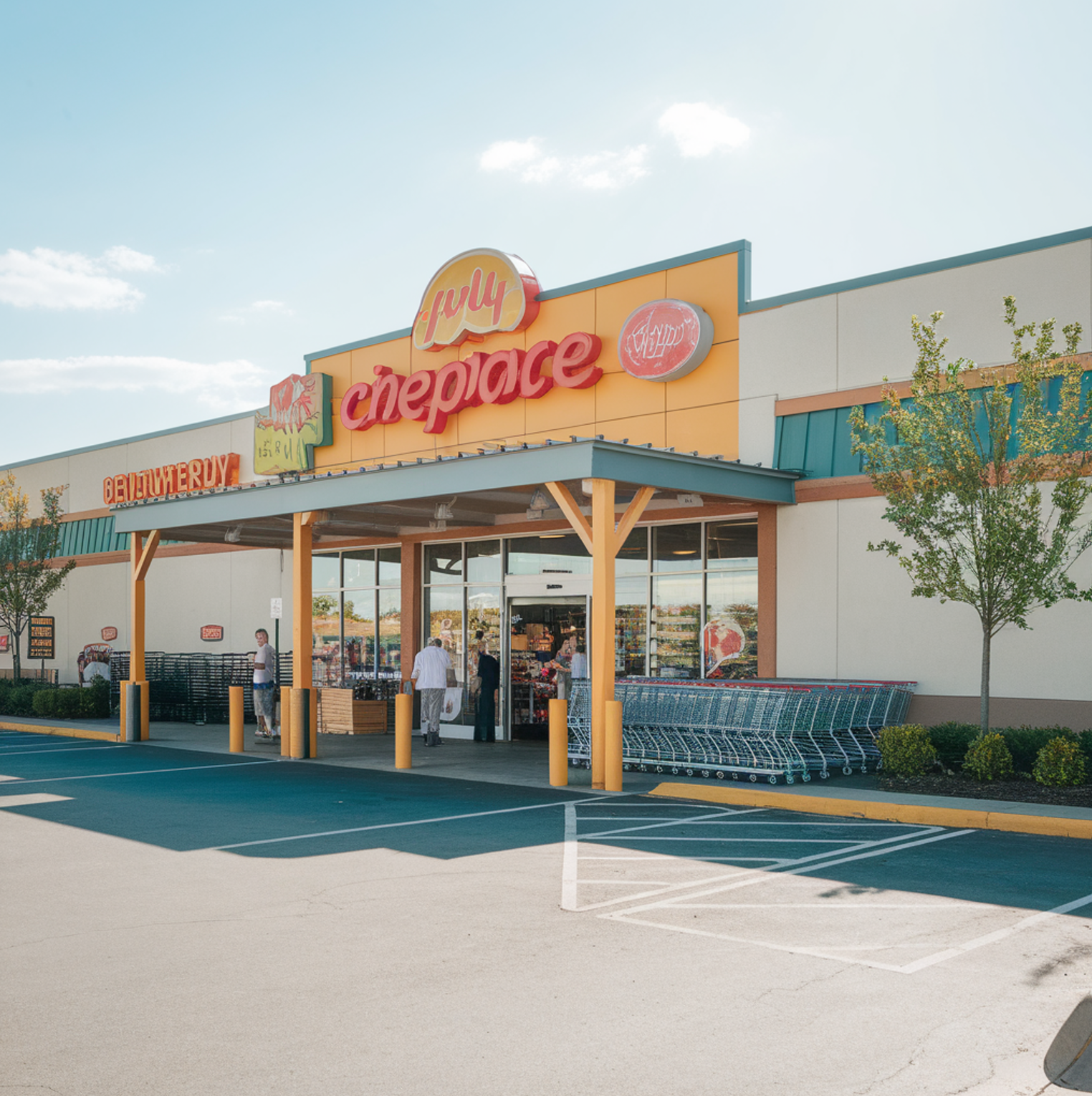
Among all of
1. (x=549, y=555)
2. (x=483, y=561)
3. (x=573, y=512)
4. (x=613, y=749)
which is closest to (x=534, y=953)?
(x=613, y=749)

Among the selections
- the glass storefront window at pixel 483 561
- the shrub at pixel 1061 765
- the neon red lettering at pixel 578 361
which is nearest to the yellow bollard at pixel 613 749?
the shrub at pixel 1061 765

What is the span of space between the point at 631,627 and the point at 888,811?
791cm

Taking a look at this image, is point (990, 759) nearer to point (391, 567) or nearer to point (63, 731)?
point (391, 567)

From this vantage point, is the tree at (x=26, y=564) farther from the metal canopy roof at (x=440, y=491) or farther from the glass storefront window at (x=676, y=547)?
the glass storefront window at (x=676, y=547)

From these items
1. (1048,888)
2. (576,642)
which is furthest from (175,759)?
(1048,888)

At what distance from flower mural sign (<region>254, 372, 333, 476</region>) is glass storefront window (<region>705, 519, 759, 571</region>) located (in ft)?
33.4

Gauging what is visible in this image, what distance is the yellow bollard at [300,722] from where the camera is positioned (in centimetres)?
1825

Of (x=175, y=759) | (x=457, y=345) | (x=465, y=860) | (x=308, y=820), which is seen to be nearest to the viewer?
(x=465, y=860)

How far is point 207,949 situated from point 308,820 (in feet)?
16.2

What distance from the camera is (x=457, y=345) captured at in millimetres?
22984

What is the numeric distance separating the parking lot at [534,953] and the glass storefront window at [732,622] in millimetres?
6131

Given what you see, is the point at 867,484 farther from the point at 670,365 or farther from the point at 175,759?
the point at 175,759

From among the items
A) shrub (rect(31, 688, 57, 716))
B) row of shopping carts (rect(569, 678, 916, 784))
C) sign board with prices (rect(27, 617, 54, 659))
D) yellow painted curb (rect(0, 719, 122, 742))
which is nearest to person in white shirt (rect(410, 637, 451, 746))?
row of shopping carts (rect(569, 678, 916, 784))

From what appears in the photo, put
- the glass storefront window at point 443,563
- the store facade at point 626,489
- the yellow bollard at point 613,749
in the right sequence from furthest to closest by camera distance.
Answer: the glass storefront window at point 443,563 → the store facade at point 626,489 → the yellow bollard at point 613,749
